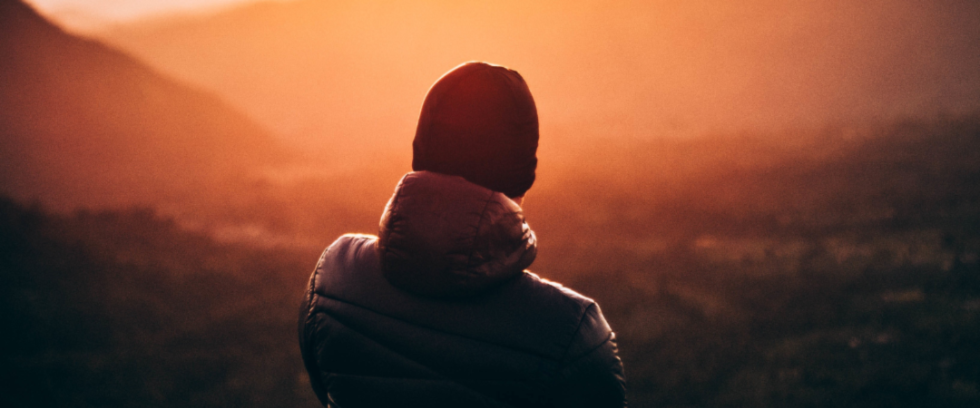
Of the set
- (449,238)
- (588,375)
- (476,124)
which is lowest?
(588,375)

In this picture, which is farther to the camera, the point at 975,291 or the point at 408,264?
the point at 975,291

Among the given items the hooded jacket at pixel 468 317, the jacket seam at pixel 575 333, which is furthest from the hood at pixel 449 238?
the jacket seam at pixel 575 333

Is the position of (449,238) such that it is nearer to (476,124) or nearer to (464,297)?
(464,297)

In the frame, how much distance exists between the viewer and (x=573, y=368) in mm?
1026

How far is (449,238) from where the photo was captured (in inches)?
40.4

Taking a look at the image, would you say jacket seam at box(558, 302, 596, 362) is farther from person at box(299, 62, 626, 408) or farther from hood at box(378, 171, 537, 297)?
hood at box(378, 171, 537, 297)

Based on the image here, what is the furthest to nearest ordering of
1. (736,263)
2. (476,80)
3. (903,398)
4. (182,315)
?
(736,263)
(182,315)
(903,398)
(476,80)

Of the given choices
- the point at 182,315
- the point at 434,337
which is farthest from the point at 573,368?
the point at 182,315

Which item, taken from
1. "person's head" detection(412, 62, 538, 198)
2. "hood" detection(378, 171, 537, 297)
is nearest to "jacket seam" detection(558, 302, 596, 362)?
"hood" detection(378, 171, 537, 297)

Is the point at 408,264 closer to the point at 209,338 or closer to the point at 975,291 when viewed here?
the point at 209,338

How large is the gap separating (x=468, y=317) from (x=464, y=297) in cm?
5

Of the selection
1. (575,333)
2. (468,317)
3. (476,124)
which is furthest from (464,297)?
(476,124)

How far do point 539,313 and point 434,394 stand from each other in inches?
12.4

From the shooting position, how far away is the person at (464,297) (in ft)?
3.39
